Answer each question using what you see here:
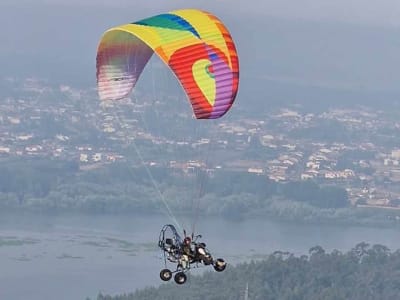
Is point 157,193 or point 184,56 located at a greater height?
point 184,56

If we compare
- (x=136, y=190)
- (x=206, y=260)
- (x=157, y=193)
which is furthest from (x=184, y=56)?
(x=136, y=190)

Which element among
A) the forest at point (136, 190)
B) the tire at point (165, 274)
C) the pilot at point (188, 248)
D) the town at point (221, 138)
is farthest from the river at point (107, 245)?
the pilot at point (188, 248)

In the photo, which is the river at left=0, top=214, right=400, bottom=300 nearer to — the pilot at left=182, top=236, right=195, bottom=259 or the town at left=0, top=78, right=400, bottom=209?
the town at left=0, top=78, right=400, bottom=209

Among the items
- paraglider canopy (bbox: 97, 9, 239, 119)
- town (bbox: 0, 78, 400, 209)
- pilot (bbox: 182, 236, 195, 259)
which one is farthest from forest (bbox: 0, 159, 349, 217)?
pilot (bbox: 182, 236, 195, 259)

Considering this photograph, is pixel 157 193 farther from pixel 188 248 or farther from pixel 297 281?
pixel 188 248

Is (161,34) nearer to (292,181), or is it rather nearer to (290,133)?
(292,181)

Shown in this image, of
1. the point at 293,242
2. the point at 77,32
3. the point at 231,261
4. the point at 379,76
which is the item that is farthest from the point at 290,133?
the point at 77,32
